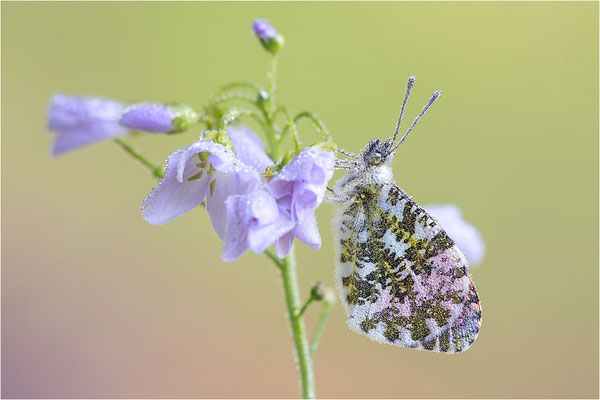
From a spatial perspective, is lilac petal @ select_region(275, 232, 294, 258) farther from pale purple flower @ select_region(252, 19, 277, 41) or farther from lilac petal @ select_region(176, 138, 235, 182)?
pale purple flower @ select_region(252, 19, 277, 41)

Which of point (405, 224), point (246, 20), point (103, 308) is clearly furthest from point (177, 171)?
point (246, 20)

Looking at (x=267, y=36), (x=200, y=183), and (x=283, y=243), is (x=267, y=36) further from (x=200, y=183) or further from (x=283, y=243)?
(x=283, y=243)

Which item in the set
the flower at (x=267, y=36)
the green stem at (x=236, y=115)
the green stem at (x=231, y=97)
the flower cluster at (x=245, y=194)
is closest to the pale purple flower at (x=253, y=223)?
the flower cluster at (x=245, y=194)

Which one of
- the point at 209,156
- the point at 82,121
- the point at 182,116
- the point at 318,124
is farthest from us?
the point at 82,121

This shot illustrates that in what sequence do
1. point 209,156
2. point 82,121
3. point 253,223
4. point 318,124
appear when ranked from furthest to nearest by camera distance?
1. point 82,121
2. point 318,124
3. point 209,156
4. point 253,223

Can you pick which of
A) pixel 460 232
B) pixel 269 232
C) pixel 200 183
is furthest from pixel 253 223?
pixel 460 232

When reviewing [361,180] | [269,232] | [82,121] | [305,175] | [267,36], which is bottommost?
[269,232]

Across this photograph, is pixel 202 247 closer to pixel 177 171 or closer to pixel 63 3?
pixel 63 3

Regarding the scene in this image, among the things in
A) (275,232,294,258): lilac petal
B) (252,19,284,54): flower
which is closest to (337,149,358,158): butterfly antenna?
(275,232,294,258): lilac petal
